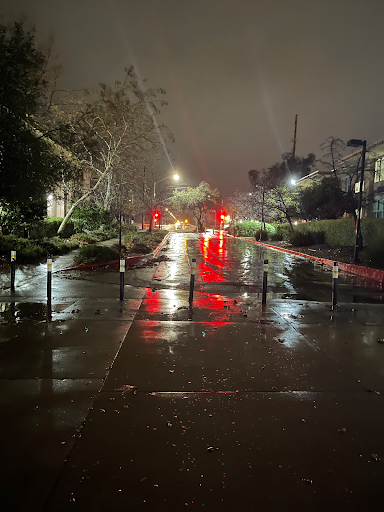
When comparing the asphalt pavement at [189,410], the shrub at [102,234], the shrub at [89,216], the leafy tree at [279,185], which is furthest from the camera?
the leafy tree at [279,185]

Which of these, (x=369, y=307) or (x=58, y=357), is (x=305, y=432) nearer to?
(x=58, y=357)

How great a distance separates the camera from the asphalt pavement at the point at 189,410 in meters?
2.66

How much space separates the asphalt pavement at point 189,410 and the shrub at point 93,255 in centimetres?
686

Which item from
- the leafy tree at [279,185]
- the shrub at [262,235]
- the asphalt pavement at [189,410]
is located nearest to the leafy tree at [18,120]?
the asphalt pavement at [189,410]

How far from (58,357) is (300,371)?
3429mm

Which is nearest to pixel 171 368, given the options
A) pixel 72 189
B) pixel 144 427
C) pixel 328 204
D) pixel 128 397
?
pixel 128 397

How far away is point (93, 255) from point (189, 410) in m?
12.2

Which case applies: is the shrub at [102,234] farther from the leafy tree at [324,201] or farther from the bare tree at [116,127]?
the leafy tree at [324,201]

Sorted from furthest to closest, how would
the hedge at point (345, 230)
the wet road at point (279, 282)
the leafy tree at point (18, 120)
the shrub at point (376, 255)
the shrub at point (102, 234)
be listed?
the shrub at point (102, 234) → the hedge at point (345, 230) → the shrub at point (376, 255) → the wet road at point (279, 282) → the leafy tree at point (18, 120)

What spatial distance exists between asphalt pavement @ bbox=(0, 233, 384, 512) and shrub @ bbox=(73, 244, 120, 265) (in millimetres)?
6859

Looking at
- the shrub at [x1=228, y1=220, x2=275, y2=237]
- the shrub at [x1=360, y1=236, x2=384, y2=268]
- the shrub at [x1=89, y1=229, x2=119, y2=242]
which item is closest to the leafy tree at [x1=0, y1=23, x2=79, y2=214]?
the shrub at [x1=360, y1=236, x2=384, y2=268]

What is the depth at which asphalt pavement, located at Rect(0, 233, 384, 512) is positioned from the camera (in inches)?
105

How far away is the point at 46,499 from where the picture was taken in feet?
8.28

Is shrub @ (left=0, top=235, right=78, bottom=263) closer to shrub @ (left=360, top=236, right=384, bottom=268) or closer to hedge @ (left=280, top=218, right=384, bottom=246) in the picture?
shrub @ (left=360, top=236, right=384, bottom=268)
